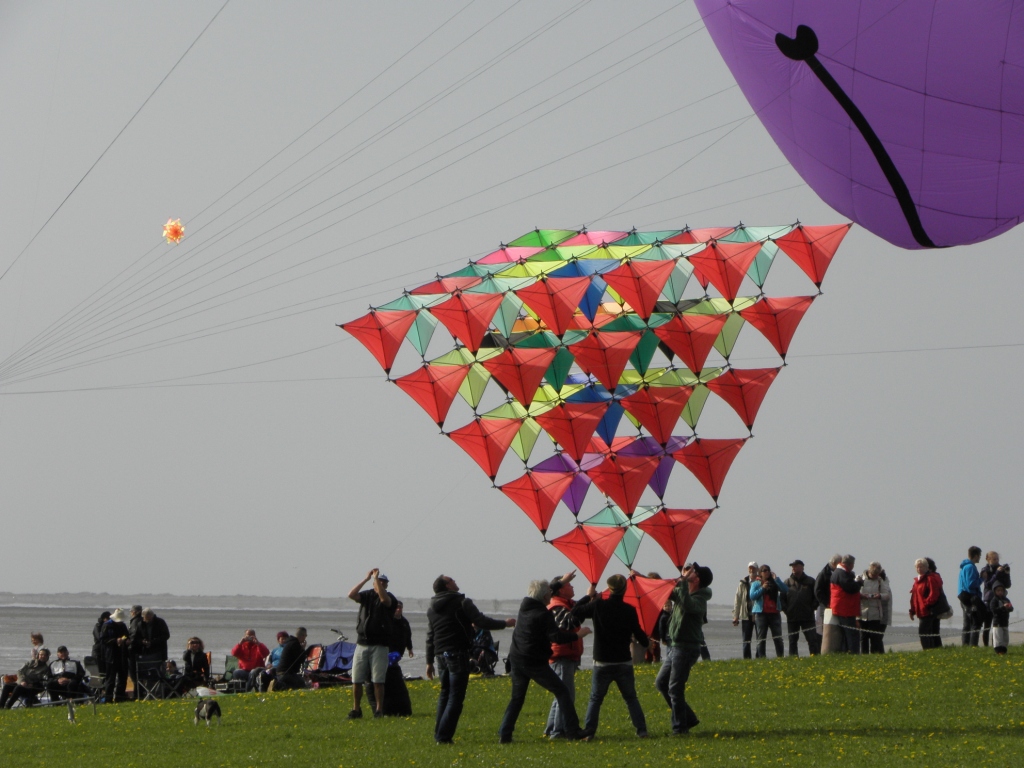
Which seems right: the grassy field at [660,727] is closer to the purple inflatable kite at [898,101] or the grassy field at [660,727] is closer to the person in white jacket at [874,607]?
the person in white jacket at [874,607]

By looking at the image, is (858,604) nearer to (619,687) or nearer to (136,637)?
(619,687)

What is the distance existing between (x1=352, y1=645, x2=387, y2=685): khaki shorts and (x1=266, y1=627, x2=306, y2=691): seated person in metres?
5.61

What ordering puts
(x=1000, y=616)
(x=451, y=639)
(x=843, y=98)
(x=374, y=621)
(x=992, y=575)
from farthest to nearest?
(x=992, y=575)
(x=1000, y=616)
(x=374, y=621)
(x=451, y=639)
(x=843, y=98)

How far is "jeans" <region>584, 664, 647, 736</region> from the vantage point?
12500 mm

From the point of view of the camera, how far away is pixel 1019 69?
10688 millimetres

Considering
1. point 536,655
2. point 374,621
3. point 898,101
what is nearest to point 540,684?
point 536,655

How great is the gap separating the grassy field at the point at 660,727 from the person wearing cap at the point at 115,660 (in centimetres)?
177

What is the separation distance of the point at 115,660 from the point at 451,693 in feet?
29.7

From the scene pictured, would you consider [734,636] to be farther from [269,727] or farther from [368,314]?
[269,727]

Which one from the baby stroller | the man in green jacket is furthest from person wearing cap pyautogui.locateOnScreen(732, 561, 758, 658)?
the man in green jacket

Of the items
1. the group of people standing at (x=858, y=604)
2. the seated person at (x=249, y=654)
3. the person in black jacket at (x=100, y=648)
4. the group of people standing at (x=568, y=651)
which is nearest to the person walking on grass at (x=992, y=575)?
the group of people standing at (x=858, y=604)

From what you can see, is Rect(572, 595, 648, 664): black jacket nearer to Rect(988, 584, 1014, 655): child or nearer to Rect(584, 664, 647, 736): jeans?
Rect(584, 664, 647, 736): jeans

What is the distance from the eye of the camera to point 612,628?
1248 cm

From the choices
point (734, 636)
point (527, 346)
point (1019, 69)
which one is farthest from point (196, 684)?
point (734, 636)
